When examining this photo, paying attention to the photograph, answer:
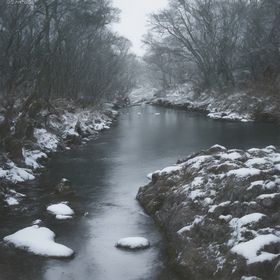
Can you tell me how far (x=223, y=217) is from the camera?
28.0 ft

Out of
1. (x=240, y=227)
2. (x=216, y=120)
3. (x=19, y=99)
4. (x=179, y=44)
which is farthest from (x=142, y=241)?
(x=179, y=44)

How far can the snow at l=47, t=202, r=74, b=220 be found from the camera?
1072 centimetres

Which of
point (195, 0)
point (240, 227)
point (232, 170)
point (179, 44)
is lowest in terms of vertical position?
point (240, 227)

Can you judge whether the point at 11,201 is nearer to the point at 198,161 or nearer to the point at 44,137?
the point at 198,161

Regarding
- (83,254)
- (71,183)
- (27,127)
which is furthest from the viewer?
(27,127)

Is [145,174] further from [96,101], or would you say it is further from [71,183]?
[96,101]

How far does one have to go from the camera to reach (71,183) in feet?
46.1

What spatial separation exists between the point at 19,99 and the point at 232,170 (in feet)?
50.8

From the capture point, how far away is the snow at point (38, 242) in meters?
8.60

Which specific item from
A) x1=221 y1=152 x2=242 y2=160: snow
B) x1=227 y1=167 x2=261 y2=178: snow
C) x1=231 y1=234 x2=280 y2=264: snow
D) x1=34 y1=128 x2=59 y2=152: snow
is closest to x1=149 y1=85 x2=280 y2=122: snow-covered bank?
x1=34 y1=128 x2=59 y2=152: snow

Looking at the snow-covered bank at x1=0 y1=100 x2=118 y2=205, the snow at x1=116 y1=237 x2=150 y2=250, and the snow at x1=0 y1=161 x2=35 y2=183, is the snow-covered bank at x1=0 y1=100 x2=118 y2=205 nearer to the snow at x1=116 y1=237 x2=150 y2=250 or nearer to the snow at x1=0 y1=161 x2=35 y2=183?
the snow at x1=0 y1=161 x2=35 y2=183

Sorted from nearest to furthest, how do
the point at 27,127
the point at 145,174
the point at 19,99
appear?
the point at 145,174
the point at 27,127
the point at 19,99

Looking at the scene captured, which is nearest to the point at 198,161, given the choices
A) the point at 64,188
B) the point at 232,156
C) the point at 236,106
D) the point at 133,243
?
the point at 232,156

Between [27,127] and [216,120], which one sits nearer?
[27,127]
